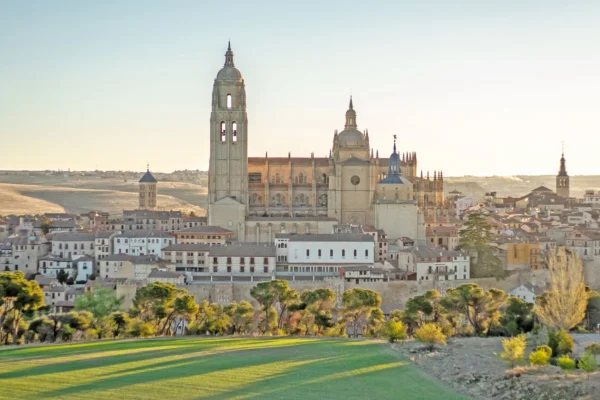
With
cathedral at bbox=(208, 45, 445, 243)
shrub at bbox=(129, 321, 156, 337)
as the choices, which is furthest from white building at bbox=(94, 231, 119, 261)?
shrub at bbox=(129, 321, 156, 337)

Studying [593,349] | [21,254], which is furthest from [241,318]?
[21,254]

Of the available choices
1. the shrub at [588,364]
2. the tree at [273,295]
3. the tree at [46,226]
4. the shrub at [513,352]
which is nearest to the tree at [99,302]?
the tree at [273,295]

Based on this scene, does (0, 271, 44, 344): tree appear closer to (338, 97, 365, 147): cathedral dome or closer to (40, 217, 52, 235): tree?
(40, 217, 52, 235): tree

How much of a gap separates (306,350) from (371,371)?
182 inches

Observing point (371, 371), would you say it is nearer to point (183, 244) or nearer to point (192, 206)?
point (183, 244)

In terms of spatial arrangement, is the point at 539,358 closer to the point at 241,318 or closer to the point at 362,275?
the point at 241,318

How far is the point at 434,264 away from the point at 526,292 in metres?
6.23

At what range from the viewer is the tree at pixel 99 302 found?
A: 51.6m

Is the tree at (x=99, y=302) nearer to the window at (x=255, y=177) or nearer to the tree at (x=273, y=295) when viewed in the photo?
the tree at (x=273, y=295)

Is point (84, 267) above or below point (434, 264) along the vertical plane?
below

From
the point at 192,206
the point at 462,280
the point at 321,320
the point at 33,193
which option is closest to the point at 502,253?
the point at 462,280

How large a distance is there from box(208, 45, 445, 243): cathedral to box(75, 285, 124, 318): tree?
794 inches

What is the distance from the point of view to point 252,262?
63375 millimetres

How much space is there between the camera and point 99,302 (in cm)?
5281
